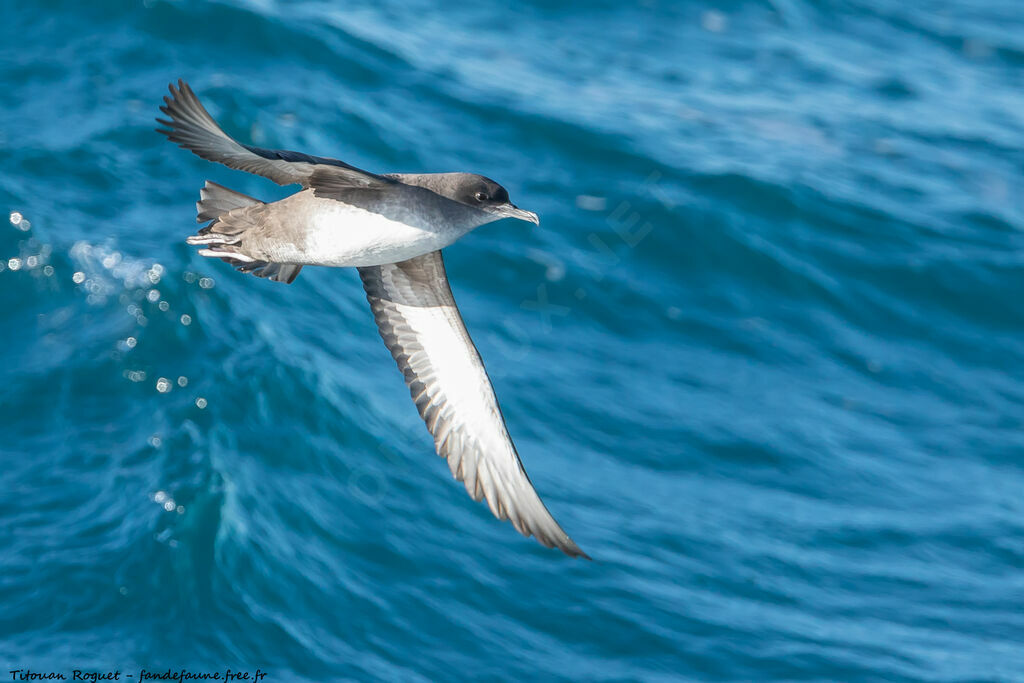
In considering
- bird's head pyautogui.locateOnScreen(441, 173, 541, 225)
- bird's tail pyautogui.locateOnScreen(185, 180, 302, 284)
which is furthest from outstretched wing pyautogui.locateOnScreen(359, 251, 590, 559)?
bird's head pyautogui.locateOnScreen(441, 173, 541, 225)

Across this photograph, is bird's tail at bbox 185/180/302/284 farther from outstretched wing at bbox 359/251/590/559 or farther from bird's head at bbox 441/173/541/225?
bird's head at bbox 441/173/541/225

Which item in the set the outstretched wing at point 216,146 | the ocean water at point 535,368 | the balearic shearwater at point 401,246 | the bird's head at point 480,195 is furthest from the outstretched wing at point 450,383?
the ocean water at point 535,368

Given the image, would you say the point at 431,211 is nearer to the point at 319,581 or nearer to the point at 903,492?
the point at 319,581

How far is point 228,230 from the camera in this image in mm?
6738

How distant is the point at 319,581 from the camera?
9.86m

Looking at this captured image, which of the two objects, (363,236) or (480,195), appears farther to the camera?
(480,195)

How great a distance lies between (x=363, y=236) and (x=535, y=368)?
6.58 m

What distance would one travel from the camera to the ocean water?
978cm

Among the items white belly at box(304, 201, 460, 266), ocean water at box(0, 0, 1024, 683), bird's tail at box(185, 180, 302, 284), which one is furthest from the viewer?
ocean water at box(0, 0, 1024, 683)

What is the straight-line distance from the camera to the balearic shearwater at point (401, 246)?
19.5 feet

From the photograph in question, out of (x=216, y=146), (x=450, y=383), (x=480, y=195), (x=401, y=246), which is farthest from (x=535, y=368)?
(x=216, y=146)

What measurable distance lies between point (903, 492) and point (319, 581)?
5946mm

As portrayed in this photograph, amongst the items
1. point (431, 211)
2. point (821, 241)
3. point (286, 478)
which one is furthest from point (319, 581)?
point (821, 241)

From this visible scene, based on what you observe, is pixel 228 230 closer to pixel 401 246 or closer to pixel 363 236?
pixel 363 236
